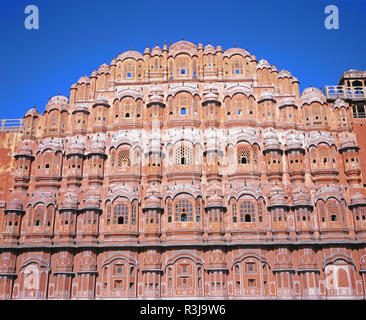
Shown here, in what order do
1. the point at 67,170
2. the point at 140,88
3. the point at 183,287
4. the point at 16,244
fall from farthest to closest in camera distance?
the point at 140,88 → the point at 67,170 → the point at 16,244 → the point at 183,287

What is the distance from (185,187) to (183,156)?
268 cm

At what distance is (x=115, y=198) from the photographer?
2875 centimetres

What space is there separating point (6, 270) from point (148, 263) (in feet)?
32.9

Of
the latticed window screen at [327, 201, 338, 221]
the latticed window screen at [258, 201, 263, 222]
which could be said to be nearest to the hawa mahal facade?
the latticed window screen at [327, 201, 338, 221]

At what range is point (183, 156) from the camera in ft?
97.8

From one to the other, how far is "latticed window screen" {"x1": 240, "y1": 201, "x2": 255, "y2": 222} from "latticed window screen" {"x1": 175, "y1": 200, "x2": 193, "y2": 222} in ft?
11.9

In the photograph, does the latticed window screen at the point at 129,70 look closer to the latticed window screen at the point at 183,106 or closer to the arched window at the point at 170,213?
the latticed window screen at the point at 183,106

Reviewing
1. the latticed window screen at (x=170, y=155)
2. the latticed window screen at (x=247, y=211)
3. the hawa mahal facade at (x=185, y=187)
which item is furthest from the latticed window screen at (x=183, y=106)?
the latticed window screen at (x=247, y=211)

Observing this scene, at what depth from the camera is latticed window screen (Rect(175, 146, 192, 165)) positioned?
1167 inches

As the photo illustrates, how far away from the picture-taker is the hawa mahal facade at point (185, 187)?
2670cm
